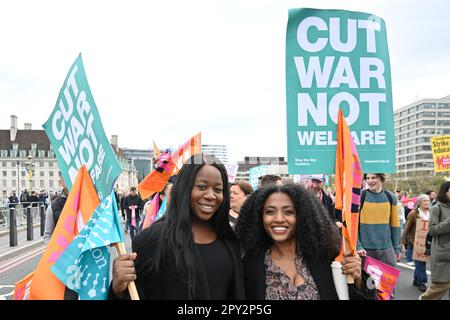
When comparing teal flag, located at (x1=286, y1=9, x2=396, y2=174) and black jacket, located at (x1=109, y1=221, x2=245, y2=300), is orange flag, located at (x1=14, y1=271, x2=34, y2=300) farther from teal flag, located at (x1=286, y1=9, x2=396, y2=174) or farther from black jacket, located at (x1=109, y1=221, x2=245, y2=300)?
teal flag, located at (x1=286, y1=9, x2=396, y2=174)

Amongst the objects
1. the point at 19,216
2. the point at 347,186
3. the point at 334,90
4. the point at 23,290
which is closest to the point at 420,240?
the point at 334,90

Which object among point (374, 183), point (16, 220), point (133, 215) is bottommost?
point (16, 220)

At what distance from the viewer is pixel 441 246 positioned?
535 centimetres

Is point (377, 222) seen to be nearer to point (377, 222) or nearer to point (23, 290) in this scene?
point (377, 222)

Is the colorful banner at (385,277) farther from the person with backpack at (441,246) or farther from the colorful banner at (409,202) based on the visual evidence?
the colorful banner at (409,202)

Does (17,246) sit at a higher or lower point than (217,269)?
lower

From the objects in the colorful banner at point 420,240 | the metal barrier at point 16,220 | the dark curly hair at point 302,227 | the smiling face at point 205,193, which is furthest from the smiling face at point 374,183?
the metal barrier at point 16,220

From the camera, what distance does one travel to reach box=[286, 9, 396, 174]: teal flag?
3189 mm

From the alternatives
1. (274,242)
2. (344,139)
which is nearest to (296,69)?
(344,139)

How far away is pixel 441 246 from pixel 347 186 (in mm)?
Result: 3517

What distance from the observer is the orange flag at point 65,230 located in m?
2.34

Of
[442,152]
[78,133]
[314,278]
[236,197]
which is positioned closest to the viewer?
[314,278]
